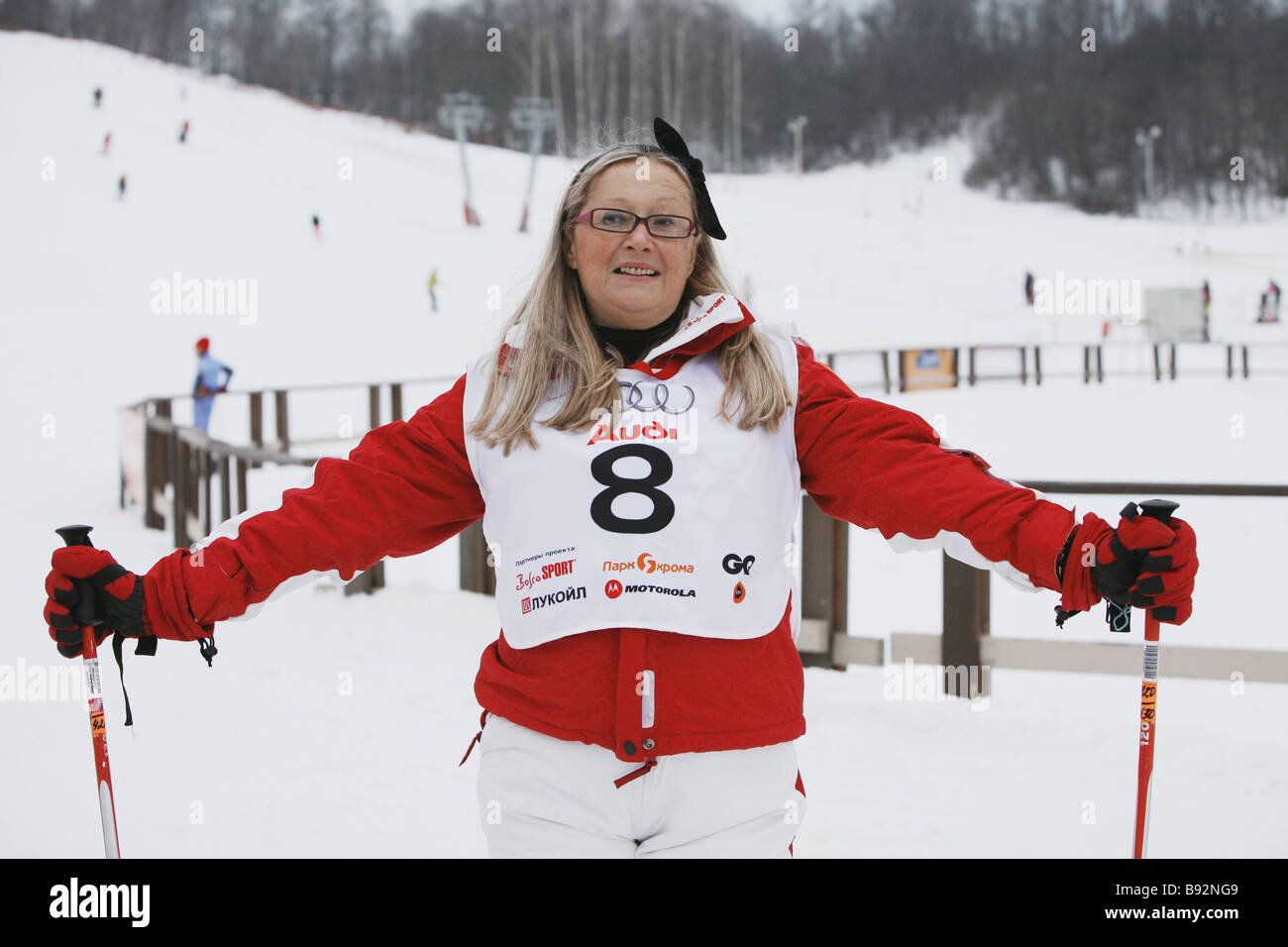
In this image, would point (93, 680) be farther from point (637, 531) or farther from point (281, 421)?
point (281, 421)

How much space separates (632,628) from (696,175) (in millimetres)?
790

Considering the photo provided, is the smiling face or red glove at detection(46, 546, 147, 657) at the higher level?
the smiling face

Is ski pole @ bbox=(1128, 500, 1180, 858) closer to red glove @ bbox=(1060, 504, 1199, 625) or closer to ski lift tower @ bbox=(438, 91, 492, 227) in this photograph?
red glove @ bbox=(1060, 504, 1199, 625)

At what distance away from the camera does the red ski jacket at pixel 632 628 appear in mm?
1771

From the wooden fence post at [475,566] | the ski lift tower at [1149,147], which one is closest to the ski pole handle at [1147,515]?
the wooden fence post at [475,566]

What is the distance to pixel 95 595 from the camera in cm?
194

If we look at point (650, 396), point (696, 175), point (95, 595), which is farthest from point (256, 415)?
point (650, 396)

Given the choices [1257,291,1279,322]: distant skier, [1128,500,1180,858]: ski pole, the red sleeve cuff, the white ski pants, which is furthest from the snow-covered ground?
[1257,291,1279,322]: distant skier

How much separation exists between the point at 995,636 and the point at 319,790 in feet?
8.49

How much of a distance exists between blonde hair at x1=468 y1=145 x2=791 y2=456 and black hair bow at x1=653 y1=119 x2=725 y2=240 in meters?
0.02

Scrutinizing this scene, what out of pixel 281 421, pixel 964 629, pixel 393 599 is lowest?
pixel 393 599

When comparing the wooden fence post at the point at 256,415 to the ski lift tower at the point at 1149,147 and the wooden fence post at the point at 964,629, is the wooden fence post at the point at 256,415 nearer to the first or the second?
the wooden fence post at the point at 964,629

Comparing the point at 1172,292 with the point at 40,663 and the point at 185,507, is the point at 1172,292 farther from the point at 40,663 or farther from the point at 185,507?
the point at 40,663

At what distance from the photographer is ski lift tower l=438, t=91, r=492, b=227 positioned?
3903 centimetres
